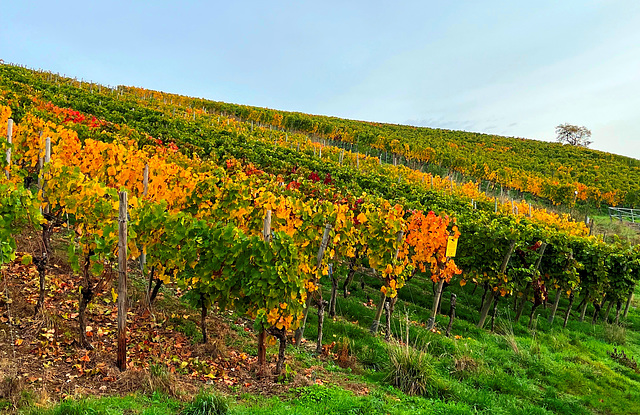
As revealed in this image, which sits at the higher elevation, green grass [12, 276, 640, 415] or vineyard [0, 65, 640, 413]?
vineyard [0, 65, 640, 413]

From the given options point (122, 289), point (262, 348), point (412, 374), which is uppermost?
point (122, 289)

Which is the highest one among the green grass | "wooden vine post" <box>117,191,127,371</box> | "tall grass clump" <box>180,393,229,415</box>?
"wooden vine post" <box>117,191,127,371</box>

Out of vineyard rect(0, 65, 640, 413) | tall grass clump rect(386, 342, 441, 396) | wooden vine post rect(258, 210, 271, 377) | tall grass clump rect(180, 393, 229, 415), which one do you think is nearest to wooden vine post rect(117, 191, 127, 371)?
vineyard rect(0, 65, 640, 413)

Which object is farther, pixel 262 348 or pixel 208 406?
pixel 262 348

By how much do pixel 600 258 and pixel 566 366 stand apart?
15.7 feet

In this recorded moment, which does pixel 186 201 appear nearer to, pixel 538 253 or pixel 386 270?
pixel 386 270

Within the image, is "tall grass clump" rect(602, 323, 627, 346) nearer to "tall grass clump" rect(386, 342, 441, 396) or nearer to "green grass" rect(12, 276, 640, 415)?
"green grass" rect(12, 276, 640, 415)

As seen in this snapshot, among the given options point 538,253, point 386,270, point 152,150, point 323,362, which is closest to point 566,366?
point 538,253

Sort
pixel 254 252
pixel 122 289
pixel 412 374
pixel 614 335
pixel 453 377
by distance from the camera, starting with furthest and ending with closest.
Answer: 1. pixel 614 335
2. pixel 453 377
3. pixel 412 374
4. pixel 254 252
5. pixel 122 289

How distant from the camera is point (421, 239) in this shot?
8109mm

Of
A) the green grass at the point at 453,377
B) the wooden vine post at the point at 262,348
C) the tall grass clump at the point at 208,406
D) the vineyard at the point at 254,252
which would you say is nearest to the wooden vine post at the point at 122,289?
the vineyard at the point at 254,252

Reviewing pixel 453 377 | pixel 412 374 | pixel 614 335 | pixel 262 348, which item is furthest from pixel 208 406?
pixel 614 335

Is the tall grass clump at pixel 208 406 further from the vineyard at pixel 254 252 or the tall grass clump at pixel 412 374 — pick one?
the tall grass clump at pixel 412 374

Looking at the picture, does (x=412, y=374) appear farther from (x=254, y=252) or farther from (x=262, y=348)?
(x=254, y=252)
